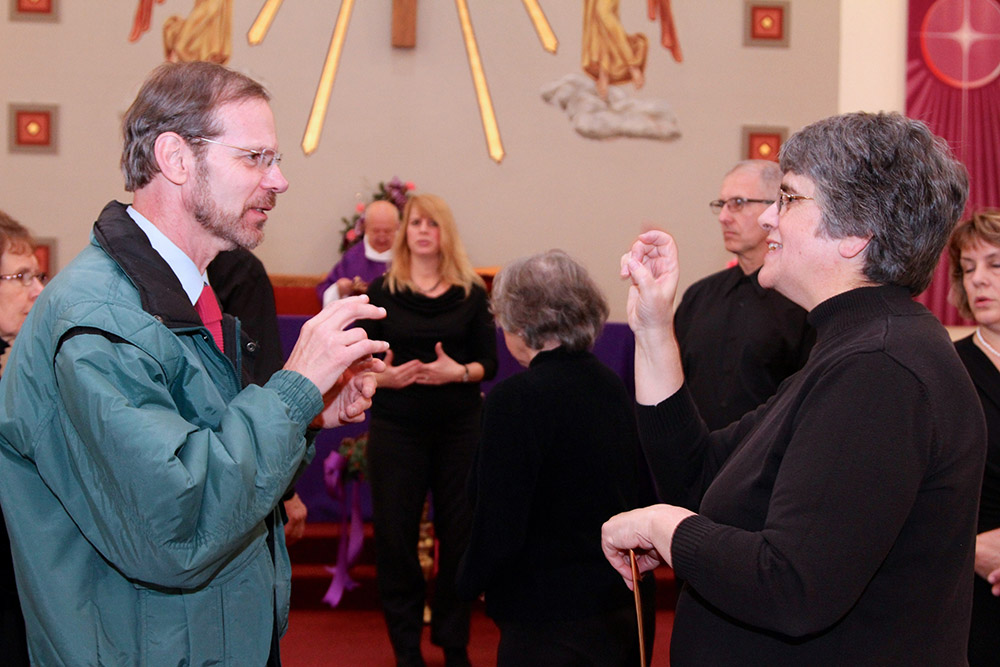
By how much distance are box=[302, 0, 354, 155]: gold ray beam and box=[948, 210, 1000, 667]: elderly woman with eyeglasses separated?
5.51m

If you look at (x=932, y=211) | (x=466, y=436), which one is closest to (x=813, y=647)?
(x=932, y=211)

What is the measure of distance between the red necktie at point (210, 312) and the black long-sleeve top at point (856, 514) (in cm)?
91

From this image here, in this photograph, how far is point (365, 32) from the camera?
7.30 m

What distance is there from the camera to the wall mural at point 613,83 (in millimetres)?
7449

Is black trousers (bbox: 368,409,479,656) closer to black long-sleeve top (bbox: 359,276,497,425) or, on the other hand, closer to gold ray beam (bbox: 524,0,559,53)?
black long-sleeve top (bbox: 359,276,497,425)

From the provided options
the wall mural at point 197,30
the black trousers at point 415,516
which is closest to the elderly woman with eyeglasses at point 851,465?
the black trousers at point 415,516

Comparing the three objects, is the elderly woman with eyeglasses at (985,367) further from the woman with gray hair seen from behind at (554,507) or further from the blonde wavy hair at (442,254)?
the blonde wavy hair at (442,254)

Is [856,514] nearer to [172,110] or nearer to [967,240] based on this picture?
[172,110]

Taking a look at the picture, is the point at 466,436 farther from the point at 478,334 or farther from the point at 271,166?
the point at 271,166

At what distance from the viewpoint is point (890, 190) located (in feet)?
4.51

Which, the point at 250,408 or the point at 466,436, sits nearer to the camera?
the point at 250,408

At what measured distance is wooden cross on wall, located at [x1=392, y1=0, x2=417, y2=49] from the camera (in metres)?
7.14

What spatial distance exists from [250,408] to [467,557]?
104 centimetres

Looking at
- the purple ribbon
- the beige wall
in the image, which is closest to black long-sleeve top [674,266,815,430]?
the purple ribbon
